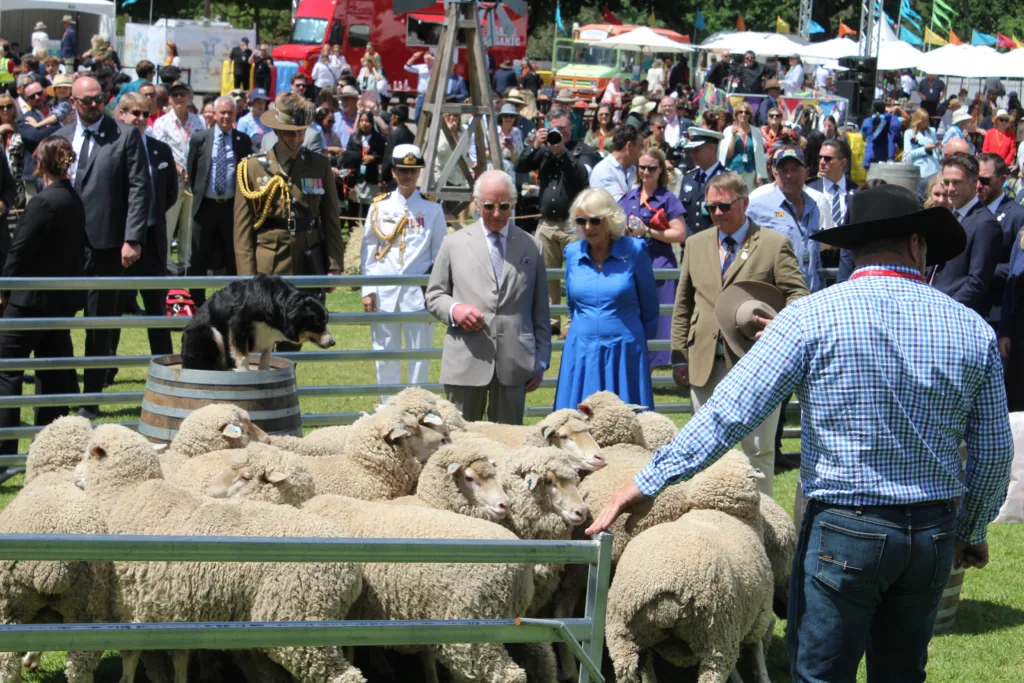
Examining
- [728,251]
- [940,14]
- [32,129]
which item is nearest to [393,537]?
[728,251]

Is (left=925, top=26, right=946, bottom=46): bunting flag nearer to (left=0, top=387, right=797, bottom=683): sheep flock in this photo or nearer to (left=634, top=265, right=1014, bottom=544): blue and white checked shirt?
(left=0, top=387, right=797, bottom=683): sheep flock

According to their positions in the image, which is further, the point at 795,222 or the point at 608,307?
the point at 795,222

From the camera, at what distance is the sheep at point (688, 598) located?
14.2 feet

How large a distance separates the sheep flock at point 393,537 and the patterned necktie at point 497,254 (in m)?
1.42

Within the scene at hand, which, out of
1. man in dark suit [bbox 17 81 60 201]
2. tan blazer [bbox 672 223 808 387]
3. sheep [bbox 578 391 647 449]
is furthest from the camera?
man in dark suit [bbox 17 81 60 201]

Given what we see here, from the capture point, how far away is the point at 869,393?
3250mm

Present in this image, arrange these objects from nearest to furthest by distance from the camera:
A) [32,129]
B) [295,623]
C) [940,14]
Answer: [295,623] < [32,129] < [940,14]

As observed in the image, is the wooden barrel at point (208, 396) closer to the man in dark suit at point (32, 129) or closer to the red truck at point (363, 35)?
the man in dark suit at point (32, 129)

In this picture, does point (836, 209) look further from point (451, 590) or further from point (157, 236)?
point (451, 590)

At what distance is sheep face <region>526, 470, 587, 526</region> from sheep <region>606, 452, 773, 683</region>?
24 cm

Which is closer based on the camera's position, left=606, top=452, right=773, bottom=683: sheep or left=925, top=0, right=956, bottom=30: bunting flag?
left=606, top=452, right=773, bottom=683: sheep

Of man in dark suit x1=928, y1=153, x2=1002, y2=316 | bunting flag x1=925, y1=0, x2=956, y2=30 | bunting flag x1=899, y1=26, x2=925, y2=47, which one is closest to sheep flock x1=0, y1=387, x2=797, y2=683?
man in dark suit x1=928, y1=153, x2=1002, y2=316

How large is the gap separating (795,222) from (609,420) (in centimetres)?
346

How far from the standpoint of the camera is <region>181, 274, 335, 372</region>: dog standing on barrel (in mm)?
6504
